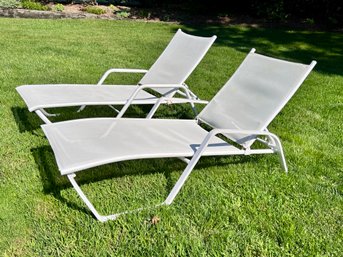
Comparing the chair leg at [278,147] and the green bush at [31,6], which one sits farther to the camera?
the green bush at [31,6]

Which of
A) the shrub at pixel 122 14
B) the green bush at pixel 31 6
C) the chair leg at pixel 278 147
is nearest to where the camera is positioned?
the chair leg at pixel 278 147

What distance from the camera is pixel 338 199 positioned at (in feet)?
10.5

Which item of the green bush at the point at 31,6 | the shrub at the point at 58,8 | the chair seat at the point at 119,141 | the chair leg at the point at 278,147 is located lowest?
the shrub at the point at 58,8

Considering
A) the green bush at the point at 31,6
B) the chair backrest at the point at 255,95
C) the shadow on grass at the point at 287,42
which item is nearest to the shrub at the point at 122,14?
the shadow on grass at the point at 287,42

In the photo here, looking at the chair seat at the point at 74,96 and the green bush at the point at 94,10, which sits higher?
the chair seat at the point at 74,96

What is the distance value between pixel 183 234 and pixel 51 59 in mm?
5535

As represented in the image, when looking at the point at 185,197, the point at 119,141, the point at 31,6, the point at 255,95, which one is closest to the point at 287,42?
the point at 255,95

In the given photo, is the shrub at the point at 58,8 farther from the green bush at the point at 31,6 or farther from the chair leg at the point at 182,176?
the chair leg at the point at 182,176

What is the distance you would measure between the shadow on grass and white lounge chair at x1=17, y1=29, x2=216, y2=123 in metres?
4.07

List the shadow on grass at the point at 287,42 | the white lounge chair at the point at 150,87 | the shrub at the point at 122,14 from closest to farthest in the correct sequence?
the white lounge chair at the point at 150,87, the shadow on grass at the point at 287,42, the shrub at the point at 122,14

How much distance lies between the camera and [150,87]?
153 inches

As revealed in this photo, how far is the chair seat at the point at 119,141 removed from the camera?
2.60 metres

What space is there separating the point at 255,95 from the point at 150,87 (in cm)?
103

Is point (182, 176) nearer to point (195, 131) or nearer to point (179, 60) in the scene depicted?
point (195, 131)
